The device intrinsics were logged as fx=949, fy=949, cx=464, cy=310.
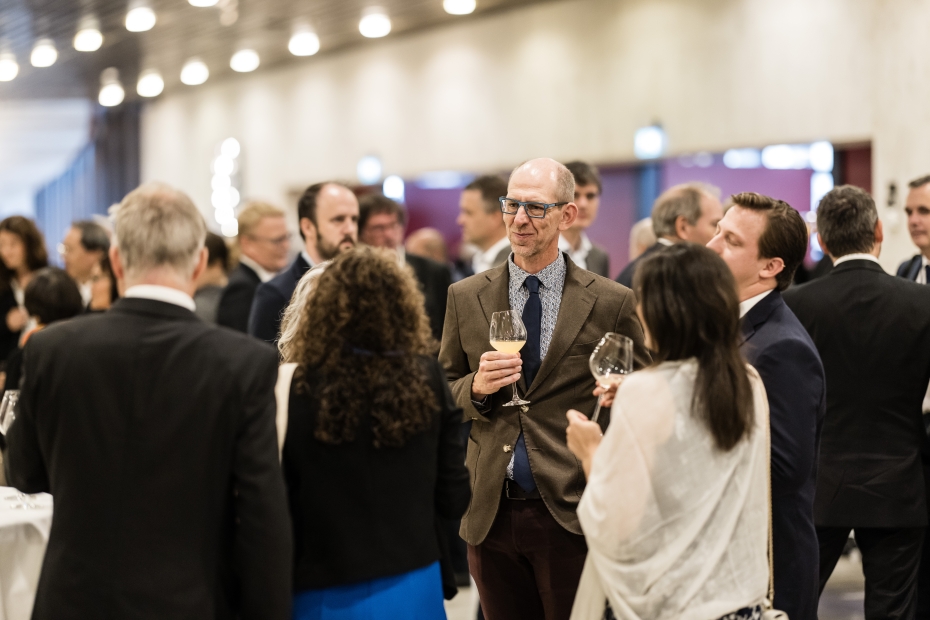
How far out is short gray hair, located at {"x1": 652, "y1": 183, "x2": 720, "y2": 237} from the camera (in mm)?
4707

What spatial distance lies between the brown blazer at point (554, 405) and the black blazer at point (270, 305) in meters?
1.40

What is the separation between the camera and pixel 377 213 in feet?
18.0

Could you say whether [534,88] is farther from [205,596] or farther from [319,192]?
[205,596]

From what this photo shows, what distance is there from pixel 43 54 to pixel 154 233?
10.9 metres

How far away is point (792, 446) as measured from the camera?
2510 mm

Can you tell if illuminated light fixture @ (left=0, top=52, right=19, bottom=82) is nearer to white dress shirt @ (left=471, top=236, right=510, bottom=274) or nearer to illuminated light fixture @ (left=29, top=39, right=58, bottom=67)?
illuminated light fixture @ (left=29, top=39, right=58, bottom=67)

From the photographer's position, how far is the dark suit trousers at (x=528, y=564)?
106 inches

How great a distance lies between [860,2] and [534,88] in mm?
3410

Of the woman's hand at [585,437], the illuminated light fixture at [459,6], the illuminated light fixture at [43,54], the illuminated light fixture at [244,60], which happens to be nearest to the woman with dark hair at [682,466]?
the woman's hand at [585,437]

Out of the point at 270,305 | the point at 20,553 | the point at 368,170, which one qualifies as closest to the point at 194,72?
the point at 368,170

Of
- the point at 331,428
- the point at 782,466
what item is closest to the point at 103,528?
the point at 331,428

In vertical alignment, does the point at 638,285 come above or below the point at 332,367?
above

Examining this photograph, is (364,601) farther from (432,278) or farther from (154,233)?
(432,278)

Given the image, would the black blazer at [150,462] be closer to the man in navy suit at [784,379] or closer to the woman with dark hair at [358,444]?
the woman with dark hair at [358,444]
